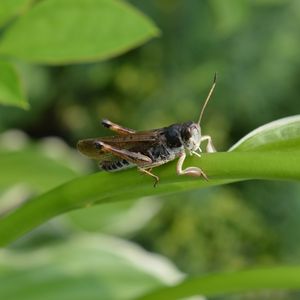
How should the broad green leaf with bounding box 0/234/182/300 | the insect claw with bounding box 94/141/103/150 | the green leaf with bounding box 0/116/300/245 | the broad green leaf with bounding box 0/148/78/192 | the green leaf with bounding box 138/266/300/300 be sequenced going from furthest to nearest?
the broad green leaf with bounding box 0/148/78/192 → the broad green leaf with bounding box 0/234/182/300 → the insect claw with bounding box 94/141/103/150 → the green leaf with bounding box 138/266/300/300 → the green leaf with bounding box 0/116/300/245

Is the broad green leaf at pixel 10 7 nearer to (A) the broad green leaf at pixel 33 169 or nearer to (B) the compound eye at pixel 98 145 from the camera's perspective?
(B) the compound eye at pixel 98 145

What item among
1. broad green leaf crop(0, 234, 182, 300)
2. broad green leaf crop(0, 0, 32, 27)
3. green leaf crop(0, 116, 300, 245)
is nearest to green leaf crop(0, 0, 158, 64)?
broad green leaf crop(0, 0, 32, 27)

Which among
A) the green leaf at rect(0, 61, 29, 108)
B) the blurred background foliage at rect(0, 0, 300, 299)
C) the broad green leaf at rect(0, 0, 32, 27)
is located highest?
the blurred background foliage at rect(0, 0, 300, 299)

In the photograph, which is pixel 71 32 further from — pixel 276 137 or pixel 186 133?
pixel 276 137

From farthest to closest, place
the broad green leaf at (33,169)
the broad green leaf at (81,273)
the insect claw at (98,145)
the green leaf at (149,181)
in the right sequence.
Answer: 1. the broad green leaf at (33,169)
2. the broad green leaf at (81,273)
3. the insect claw at (98,145)
4. the green leaf at (149,181)

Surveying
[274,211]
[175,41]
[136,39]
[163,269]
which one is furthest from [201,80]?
[136,39]

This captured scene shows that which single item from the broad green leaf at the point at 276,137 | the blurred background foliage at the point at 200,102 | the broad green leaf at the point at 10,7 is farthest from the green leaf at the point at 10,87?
the blurred background foliage at the point at 200,102

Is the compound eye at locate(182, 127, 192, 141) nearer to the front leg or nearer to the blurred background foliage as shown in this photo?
the front leg
